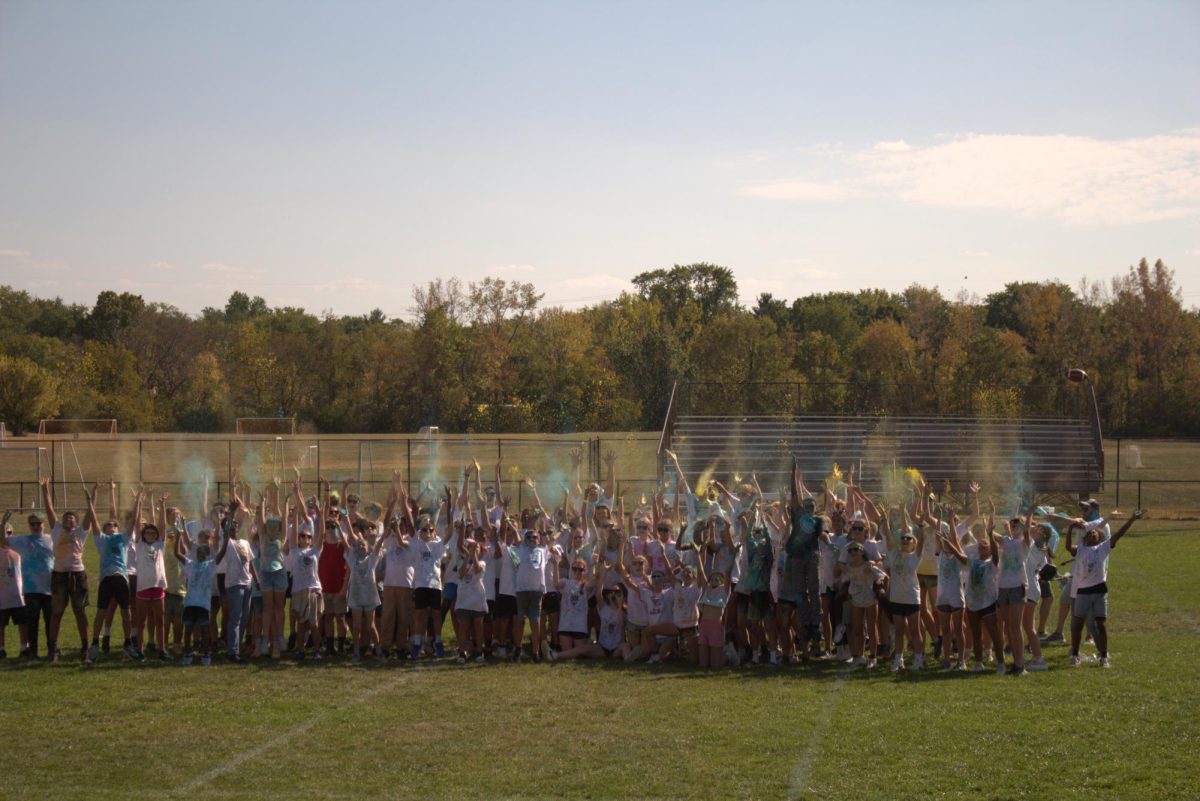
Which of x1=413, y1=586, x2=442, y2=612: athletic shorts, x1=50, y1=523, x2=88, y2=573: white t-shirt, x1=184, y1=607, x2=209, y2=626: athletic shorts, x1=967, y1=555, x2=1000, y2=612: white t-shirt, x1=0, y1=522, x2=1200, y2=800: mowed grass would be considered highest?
x1=50, y1=523, x2=88, y2=573: white t-shirt

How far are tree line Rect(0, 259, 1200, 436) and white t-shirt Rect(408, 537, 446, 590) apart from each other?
3856cm

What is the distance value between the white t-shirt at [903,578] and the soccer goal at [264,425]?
182 feet

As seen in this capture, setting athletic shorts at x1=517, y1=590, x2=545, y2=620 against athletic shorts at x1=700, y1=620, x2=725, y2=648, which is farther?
athletic shorts at x1=517, y1=590, x2=545, y2=620

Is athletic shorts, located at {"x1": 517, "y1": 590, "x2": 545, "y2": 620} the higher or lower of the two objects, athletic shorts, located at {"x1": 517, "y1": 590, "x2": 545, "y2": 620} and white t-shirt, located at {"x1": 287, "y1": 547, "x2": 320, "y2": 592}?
the lower

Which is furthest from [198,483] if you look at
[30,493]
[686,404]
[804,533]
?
[804,533]

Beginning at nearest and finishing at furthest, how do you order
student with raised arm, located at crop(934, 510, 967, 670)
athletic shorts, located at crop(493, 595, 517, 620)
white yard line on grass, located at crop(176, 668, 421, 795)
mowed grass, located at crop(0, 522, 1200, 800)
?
mowed grass, located at crop(0, 522, 1200, 800)
white yard line on grass, located at crop(176, 668, 421, 795)
student with raised arm, located at crop(934, 510, 967, 670)
athletic shorts, located at crop(493, 595, 517, 620)

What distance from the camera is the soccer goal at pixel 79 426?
60688 mm

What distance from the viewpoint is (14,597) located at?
12.6m

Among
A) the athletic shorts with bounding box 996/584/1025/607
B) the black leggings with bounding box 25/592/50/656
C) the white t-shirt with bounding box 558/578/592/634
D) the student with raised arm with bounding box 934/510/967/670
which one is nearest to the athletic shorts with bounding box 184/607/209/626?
the black leggings with bounding box 25/592/50/656

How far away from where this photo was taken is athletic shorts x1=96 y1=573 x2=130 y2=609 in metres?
12.8

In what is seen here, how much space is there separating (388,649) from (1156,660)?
836 cm

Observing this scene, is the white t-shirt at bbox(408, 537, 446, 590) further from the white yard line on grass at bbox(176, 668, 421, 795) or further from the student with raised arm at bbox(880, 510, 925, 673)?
the student with raised arm at bbox(880, 510, 925, 673)

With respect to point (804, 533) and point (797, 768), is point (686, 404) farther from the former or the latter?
point (797, 768)

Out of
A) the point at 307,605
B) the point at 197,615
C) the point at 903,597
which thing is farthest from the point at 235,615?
the point at 903,597
